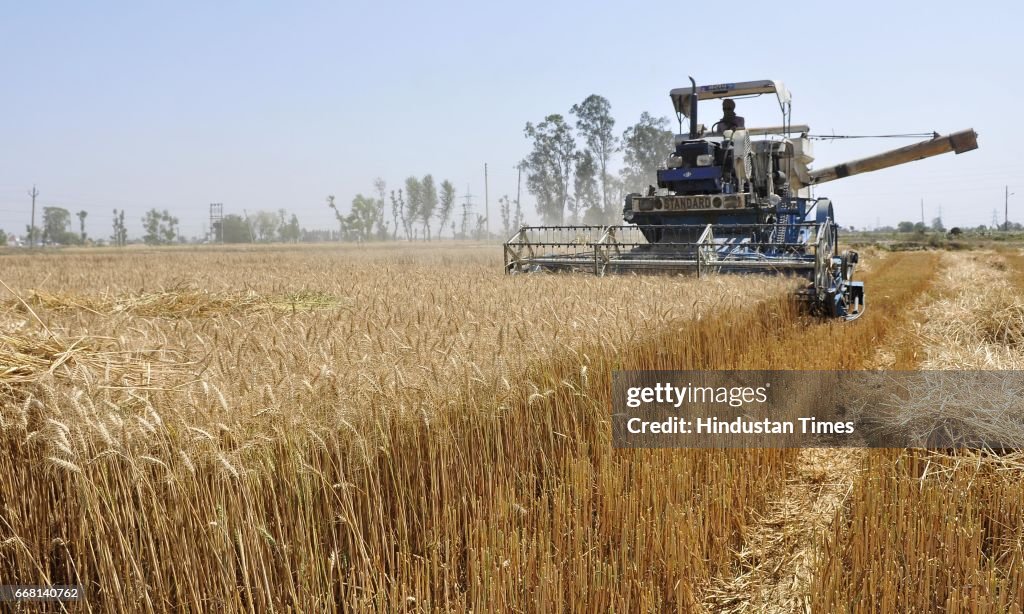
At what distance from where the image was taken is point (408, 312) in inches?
200

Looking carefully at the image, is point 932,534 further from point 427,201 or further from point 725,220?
point 427,201

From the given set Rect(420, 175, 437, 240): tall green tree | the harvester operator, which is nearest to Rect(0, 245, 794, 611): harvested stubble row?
the harvester operator

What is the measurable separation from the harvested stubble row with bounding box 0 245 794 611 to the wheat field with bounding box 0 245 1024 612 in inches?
0.5

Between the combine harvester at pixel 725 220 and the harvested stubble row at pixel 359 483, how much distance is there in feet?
17.2

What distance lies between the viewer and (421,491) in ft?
9.70

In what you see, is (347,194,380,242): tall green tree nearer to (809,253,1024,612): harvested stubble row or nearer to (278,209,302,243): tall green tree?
(278,209,302,243): tall green tree

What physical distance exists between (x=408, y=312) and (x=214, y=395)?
2574 millimetres

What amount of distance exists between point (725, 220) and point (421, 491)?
8642 millimetres

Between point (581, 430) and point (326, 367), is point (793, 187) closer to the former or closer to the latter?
point (581, 430)

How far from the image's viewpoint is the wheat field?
224 centimetres

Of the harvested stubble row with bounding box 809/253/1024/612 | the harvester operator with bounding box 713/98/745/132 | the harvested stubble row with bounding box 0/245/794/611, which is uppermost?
the harvester operator with bounding box 713/98/745/132

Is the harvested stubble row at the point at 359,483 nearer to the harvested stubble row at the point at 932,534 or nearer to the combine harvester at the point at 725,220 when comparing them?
the harvested stubble row at the point at 932,534

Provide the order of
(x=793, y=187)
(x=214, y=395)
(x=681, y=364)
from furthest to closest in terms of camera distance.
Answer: (x=793, y=187) → (x=681, y=364) → (x=214, y=395)

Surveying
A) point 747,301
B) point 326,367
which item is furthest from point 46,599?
point 747,301
